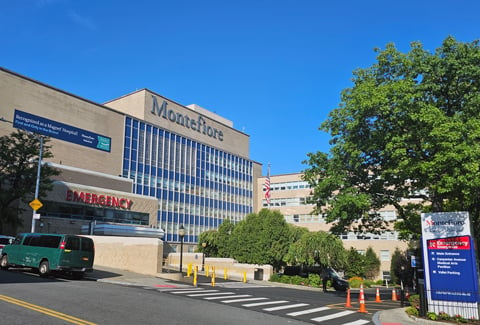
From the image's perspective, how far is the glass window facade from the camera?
6341 cm

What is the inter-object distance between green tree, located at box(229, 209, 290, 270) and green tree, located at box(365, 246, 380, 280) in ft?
74.0

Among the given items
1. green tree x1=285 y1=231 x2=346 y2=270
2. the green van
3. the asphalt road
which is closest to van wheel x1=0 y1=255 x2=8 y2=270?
the green van

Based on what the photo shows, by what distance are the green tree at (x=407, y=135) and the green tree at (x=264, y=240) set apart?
19.3m

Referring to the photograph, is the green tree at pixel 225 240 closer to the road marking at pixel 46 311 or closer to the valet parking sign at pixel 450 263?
the valet parking sign at pixel 450 263

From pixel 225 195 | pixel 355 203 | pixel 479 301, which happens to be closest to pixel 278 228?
pixel 355 203

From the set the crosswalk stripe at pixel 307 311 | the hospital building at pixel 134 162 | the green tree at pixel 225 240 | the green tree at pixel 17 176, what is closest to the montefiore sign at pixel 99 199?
the hospital building at pixel 134 162

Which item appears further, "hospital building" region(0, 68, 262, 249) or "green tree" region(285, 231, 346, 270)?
"hospital building" region(0, 68, 262, 249)

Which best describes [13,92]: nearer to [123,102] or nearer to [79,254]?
[123,102]

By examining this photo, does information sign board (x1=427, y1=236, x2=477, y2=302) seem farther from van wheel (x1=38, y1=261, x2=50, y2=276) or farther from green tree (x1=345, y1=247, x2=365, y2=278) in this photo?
green tree (x1=345, y1=247, x2=365, y2=278)

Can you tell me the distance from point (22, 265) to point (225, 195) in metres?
59.5

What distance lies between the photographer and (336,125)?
73.7 ft

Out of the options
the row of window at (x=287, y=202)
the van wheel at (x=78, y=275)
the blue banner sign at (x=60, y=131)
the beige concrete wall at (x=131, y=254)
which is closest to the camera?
the van wheel at (x=78, y=275)

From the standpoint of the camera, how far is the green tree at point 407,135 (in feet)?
53.4

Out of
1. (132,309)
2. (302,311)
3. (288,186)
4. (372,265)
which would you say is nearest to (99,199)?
(302,311)
